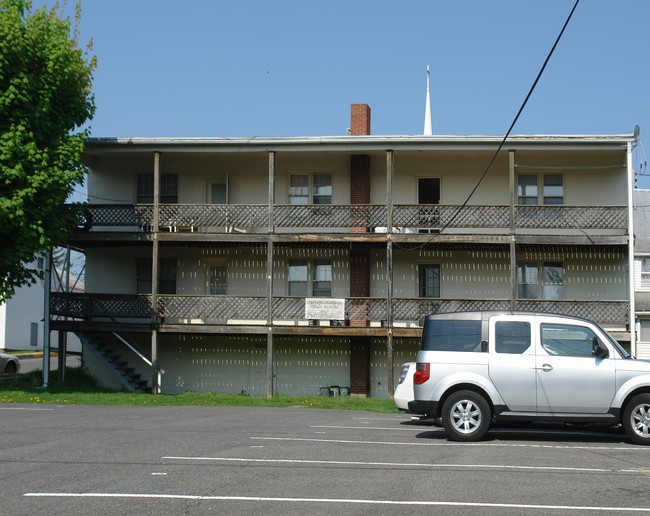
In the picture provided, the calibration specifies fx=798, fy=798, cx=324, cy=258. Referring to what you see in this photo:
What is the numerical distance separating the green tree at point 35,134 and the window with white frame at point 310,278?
7.88 metres

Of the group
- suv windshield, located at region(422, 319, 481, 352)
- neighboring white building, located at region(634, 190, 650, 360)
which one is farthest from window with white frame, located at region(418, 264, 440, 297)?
suv windshield, located at region(422, 319, 481, 352)

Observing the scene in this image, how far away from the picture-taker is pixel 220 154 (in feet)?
87.9

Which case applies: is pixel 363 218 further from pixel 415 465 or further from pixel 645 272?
pixel 415 465

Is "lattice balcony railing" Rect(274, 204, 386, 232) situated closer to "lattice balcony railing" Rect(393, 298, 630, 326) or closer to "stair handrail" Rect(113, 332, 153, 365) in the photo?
"lattice balcony railing" Rect(393, 298, 630, 326)

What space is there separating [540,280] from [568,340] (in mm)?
14944

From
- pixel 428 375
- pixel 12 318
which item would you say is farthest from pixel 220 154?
pixel 12 318

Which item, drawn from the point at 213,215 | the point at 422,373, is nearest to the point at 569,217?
the point at 213,215

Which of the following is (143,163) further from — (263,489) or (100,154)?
(263,489)

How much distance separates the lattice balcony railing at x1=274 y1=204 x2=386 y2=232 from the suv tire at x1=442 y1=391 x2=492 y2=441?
1354cm

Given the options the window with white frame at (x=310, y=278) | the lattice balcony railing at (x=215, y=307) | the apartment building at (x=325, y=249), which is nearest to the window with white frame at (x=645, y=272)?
the apartment building at (x=325, y=249)

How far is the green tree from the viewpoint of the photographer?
21.3 m

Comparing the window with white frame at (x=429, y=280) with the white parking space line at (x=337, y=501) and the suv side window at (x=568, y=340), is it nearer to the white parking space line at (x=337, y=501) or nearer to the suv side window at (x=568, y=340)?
the suv side window at (x=568, y=340)

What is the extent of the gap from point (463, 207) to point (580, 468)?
53.7 feet

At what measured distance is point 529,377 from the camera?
12.4 metres
